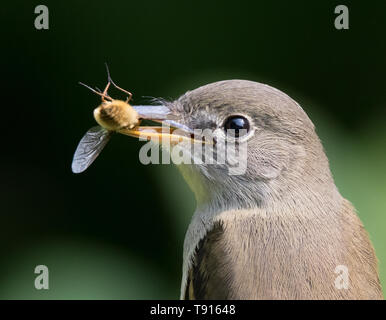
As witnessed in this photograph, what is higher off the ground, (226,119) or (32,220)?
(226,119)

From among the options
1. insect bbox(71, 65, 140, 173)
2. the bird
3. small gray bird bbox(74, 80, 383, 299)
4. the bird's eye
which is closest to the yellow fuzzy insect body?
insect bbox(71, 65, 140, 173)

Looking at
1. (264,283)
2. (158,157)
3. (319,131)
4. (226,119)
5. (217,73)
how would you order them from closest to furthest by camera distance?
(264,283), (226,119), (158,157), (319,131), (217,73)

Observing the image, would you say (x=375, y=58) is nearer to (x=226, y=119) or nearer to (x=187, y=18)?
(x=187, y=18)

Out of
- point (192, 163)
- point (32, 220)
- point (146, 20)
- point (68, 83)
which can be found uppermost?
point (146, 20)

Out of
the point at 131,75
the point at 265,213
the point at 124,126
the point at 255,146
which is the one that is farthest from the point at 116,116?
the point at 131,75

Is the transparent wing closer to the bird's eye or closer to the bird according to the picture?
the bird

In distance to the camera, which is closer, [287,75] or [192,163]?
[192,163]

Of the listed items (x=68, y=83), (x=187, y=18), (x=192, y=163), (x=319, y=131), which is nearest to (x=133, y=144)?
(x=68, y=83)
